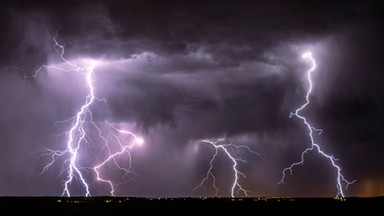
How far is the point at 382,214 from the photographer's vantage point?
23.2 m

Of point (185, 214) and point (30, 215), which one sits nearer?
point (30, 215)

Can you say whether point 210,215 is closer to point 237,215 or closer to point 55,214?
point 237,215

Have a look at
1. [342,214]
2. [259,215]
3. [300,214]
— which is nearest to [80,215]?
[259,215]

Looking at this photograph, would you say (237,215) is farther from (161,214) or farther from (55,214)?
(55,214)

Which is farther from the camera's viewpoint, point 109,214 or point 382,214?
point 109,214

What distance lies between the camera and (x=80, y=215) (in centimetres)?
2380

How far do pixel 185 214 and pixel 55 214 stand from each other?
5929 millimetres

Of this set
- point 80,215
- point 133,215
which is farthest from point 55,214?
point 133,215

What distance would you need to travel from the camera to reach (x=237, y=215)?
24.2 m

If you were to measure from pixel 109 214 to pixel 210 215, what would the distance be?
186 inches

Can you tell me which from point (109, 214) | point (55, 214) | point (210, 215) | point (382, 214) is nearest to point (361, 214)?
point (382, 214)

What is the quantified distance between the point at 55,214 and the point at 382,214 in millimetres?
14526

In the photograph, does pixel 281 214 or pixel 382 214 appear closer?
pixel 382 214

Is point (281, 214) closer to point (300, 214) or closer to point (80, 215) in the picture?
point (300, 214)
